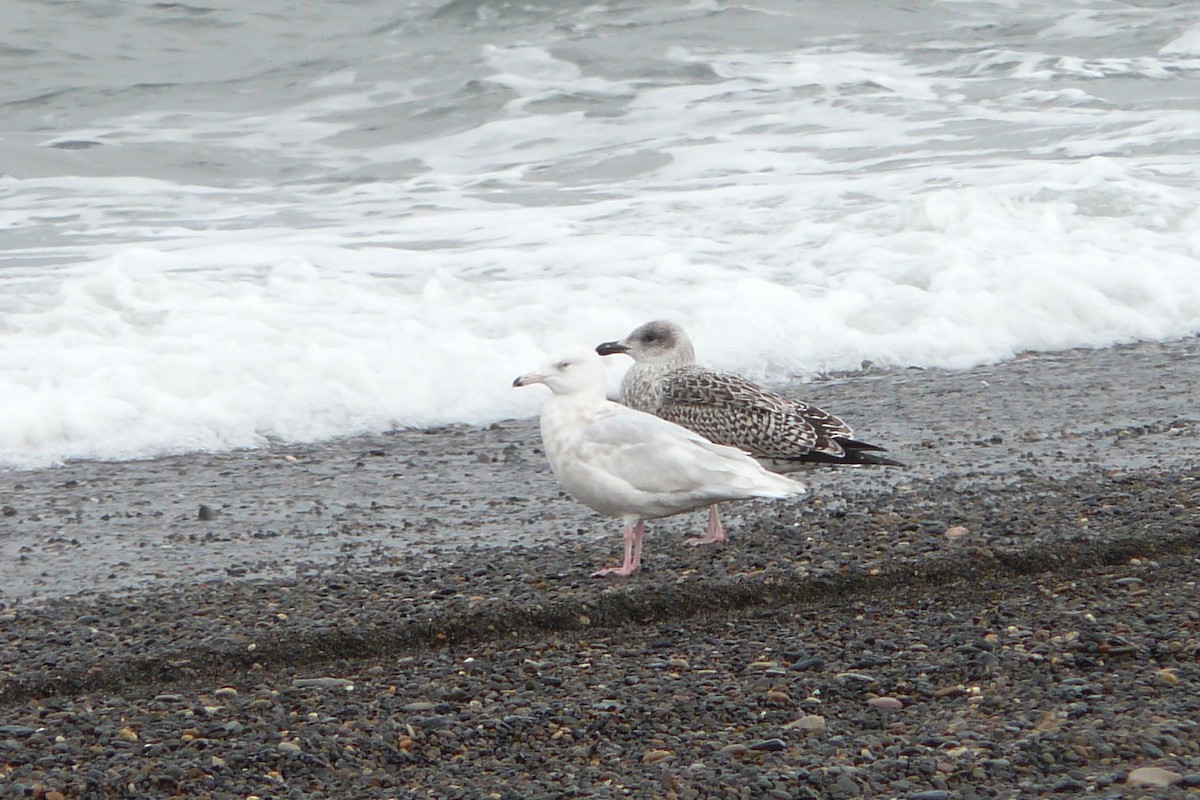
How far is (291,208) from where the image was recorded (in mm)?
12195

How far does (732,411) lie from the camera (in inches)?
234

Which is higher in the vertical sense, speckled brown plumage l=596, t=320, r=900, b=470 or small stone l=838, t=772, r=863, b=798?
small stone l=838, t=772, r=863, b=798

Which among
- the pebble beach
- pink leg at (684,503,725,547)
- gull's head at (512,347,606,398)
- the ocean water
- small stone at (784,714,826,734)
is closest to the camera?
the pebble beach

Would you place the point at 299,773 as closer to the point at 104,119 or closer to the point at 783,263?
the point at 783,263

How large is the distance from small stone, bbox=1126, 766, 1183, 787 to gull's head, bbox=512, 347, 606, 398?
2.32 metres

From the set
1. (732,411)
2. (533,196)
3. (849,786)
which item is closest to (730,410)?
(732,411)

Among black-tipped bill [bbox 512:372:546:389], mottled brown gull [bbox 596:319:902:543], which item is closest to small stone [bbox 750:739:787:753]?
black-tipped bill [bbox 512:372:546:389]

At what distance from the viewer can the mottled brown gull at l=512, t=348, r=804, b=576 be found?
4.79 meters

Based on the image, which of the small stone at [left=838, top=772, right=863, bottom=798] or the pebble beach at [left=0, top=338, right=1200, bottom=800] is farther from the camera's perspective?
the pebble beach at [left=0, top=338, right=1200, bottom=800]

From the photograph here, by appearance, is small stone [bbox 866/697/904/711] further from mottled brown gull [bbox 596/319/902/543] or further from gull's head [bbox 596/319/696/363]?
gull's head [bbox 596/319/696/363]

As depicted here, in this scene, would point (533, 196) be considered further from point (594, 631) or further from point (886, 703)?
point (886, 703)

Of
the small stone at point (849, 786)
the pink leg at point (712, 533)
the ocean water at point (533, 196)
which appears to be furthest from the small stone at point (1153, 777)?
the ocean water at point (533, 196)

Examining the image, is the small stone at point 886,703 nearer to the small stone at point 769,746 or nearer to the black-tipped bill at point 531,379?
the small stone at point 769,746

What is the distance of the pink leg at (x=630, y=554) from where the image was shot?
483 cm
